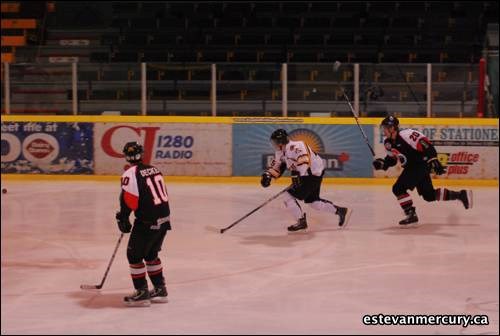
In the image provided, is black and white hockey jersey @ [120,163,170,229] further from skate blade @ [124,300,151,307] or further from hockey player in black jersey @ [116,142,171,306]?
skate blade @ [124,300,151,307]

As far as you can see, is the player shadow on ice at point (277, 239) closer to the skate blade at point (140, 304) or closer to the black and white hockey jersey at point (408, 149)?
the skate blade at point (140, 304)

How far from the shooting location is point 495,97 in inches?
90.7

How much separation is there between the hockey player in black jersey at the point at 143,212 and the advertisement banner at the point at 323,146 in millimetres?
355

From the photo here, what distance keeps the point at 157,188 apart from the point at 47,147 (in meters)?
0.61

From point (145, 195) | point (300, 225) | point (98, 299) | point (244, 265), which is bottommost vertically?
point (244, 265)

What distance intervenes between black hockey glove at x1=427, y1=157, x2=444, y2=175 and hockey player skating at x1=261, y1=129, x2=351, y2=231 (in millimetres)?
386

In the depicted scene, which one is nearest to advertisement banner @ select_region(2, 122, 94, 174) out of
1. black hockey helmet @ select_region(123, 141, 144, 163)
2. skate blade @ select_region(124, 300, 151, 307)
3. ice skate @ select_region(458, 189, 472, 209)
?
black hockey helmet @ select_region(123, 141, 144, 163)

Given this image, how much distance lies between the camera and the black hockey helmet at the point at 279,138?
2.34 meters

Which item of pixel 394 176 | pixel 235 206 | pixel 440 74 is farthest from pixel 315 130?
pixel 235 206

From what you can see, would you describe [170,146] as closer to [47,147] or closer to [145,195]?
[145,195]

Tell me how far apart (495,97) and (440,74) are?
18 centimetres

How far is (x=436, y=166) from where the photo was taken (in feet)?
7.64

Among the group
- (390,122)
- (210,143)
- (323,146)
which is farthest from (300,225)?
(390,122)

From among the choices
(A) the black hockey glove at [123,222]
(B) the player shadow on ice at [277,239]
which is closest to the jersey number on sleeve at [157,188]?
(A) the black hockey glove at [123,222]
